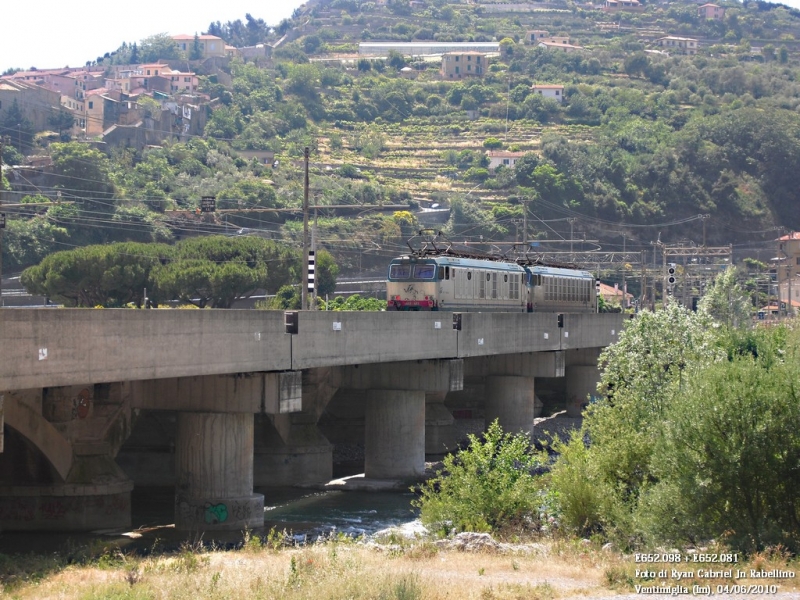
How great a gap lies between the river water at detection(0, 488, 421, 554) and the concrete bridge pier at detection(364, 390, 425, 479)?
1.88m

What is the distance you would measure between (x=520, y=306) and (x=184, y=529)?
29016 mm

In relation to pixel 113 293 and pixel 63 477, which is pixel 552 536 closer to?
pixel 63 477

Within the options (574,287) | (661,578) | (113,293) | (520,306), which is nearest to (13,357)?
(661,578)

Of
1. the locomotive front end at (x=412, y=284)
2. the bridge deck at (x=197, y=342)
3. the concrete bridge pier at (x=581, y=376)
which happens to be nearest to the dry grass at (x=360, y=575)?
the bridge deck at (x=197, y=342)

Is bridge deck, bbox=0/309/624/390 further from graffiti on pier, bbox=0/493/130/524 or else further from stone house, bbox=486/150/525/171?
stone house, bbox=486/150/525/171

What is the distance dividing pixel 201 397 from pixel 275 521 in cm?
541

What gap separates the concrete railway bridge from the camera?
2555 centimetres

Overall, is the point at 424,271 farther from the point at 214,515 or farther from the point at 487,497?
the point at 487,497

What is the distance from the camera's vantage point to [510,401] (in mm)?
57031

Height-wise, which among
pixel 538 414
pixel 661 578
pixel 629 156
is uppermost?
pixel 629 156

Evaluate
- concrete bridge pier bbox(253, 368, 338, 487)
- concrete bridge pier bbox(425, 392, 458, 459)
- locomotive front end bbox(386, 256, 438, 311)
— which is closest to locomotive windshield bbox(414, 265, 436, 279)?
locomotive front end bbox(386, 256, 438, 311)

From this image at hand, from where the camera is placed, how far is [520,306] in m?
57.9

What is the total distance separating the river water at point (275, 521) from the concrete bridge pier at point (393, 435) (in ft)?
6.16

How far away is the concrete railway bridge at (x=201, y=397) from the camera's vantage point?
25547 mm
